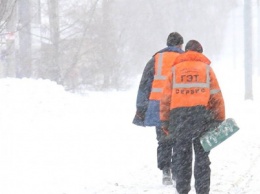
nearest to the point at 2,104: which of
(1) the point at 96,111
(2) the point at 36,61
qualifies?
(1) the point at 96,111

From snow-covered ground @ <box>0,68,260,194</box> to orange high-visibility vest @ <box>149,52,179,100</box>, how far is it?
4.06ft

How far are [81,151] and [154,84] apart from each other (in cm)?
342

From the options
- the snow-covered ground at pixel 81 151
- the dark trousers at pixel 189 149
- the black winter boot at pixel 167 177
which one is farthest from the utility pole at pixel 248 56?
the dark trousers at pixel 189 149

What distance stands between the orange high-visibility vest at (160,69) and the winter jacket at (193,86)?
0.92m

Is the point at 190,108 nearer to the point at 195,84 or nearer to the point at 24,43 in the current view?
the point at 195,84

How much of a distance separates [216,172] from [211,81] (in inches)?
105

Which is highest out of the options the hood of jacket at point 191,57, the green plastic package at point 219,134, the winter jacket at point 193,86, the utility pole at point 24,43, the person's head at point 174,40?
the utility pole at point 24,43

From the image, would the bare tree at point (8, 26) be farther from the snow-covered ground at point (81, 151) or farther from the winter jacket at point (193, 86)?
the winter jacket at point (193, 86)

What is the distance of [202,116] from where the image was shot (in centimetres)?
598

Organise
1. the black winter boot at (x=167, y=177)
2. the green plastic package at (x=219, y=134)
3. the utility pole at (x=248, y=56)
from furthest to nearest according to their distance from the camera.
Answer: the utility pole at (x=248, y=56) < the black winter boot at (x=167, y=177) < the green plastic package at (x=219, y=134)

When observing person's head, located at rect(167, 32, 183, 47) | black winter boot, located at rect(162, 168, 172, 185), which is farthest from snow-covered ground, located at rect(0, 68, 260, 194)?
person's head, located at rect(167, 32, 183, 47)

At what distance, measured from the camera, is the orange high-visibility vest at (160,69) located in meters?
7.00

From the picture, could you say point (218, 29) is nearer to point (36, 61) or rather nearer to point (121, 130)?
point (36, 61)

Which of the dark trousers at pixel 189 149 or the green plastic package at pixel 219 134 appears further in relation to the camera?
the dark trousers at pixel 189 149
